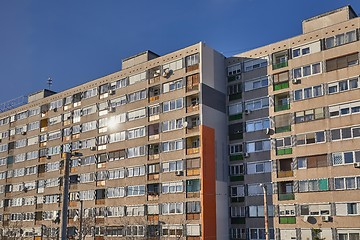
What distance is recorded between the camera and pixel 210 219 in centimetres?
4947

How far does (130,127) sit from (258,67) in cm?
1862

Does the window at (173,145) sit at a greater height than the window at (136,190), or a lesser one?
greater

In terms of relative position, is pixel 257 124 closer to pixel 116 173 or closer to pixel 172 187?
pixel 172 187

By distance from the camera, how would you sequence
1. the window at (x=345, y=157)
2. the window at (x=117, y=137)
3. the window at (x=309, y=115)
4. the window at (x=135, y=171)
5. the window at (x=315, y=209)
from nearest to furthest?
1. the window at (x=345, y=157)
2. the window at (x=315, y=209)
3. the window at (x=309, y=115)
4. the window at (x=135, y=171)
5. the window at (x=117, y=137)

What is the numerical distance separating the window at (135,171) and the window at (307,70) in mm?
21922

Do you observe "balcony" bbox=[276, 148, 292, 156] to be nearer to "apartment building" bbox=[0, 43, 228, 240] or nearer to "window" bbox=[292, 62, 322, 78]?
"apartment building" bbox=[0, 43, 228, 240]

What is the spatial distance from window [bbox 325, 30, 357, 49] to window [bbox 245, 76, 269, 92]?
7.77 metres

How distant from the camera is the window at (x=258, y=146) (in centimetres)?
4991

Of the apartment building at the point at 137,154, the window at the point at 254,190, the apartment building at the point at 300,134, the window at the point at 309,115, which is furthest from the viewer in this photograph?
the apartment building at the point at 137,154

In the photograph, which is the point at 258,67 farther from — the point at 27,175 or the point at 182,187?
the point at 27,175

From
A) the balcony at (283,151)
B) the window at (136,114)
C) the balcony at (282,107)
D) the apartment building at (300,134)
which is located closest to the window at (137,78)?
the window at (136,114)

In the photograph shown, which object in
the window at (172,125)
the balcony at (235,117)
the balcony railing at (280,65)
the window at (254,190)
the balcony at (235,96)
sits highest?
the balcony railing at (280,65)

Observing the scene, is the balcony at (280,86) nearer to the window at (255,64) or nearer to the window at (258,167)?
the window at (255,64)

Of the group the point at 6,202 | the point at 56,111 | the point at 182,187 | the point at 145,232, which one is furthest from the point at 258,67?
the point at 6,202
